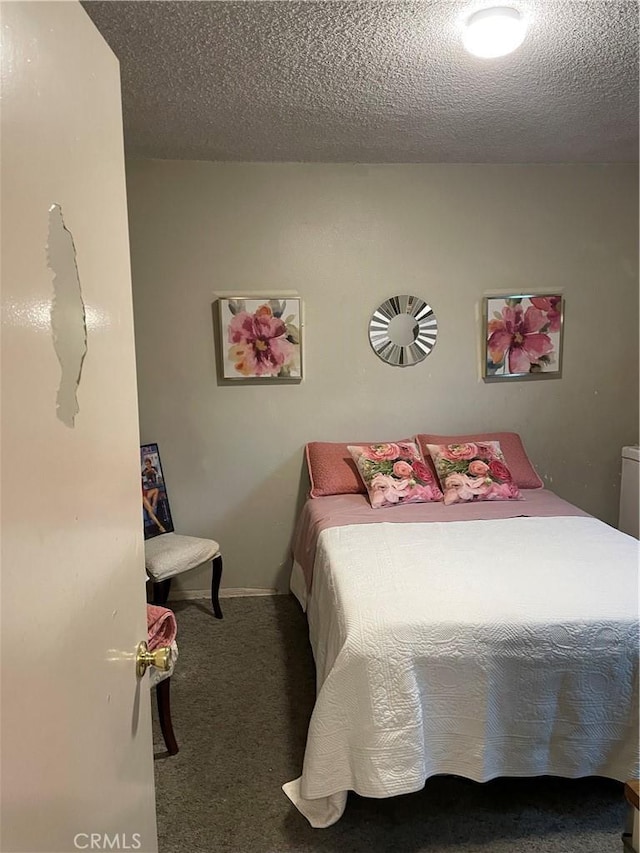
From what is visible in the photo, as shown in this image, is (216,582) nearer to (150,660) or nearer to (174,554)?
(174,554)

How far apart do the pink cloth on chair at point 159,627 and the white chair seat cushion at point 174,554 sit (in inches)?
32.4

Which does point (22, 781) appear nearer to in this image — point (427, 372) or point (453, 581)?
point (453, 581)

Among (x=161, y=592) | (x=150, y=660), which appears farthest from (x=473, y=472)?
(x=150, y=660)

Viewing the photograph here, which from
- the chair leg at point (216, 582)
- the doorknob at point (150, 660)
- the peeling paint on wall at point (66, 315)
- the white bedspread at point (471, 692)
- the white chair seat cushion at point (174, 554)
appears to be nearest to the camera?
the peeling paint on wall at point (66, 315)

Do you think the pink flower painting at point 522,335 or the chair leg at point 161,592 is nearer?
the chair leg at point 161,592

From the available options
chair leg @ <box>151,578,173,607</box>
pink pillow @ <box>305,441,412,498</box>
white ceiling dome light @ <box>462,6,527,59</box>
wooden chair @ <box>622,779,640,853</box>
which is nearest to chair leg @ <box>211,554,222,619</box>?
chair leg @ <box>151,578,173,607</box>

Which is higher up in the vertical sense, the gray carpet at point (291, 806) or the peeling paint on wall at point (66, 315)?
the peeling paint on wall at point (66, 315)

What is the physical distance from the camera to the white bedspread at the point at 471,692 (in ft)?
6.05

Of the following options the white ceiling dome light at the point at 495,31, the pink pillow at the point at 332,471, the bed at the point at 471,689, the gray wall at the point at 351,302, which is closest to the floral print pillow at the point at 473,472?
the gray wall at the point at 351,302

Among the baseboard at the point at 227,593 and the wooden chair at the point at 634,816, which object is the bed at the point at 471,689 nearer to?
the wooden chair at the point at 634,816

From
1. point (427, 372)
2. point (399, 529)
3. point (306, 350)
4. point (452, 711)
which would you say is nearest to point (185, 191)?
point (306, 350)

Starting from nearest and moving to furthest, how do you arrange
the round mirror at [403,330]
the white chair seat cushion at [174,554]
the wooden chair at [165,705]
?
the wooden chair at [165,705] < the white chair seat cushion at [174,554] < the round mirror at [403,330]

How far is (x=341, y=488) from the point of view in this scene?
3410 millimetres

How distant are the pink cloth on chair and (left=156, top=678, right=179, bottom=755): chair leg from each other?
0.55 feet
